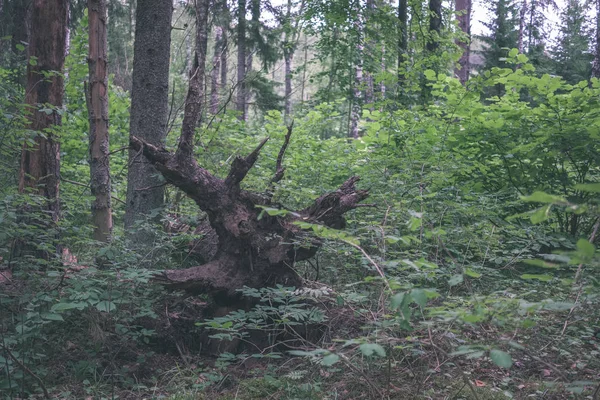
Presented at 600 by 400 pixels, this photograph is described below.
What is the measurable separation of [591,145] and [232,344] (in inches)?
181

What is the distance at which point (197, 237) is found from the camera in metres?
4.98

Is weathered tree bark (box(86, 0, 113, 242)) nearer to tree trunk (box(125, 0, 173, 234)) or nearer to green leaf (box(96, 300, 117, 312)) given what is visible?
tree trunk (box(125, 0, 173, 234))

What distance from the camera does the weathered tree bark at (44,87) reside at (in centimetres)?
541

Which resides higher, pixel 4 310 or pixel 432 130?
pixel 432 130

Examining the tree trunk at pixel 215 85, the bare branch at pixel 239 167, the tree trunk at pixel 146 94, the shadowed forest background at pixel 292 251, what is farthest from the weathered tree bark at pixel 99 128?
the tree trunk at pixel 215 85

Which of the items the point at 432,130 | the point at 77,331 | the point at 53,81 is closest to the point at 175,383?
the point at 77,331

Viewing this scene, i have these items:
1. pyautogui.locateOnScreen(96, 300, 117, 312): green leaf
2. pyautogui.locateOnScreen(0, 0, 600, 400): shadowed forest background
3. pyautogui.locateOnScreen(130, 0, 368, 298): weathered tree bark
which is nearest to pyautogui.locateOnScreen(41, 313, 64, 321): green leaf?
pyautogui.locateOnScreen(0, 0, 600, 400): shadowed forest background

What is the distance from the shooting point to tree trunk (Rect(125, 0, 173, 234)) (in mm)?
5410

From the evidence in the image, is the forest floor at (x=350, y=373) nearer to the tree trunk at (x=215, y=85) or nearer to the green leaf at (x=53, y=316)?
the green leaf at (x=53, y=316)

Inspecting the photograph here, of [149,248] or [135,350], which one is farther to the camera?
[149,248]

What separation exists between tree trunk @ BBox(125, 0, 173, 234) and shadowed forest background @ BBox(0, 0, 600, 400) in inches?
0.9

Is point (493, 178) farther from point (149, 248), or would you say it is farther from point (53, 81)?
point (53, 81)

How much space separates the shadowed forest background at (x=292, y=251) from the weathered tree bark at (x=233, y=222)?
0.02 metres

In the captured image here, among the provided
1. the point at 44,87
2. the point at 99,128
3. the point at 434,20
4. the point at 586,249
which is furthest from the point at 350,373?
the point at 434,20
